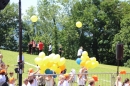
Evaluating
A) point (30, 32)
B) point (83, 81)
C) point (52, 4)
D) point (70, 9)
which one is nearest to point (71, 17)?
point (70, 9)

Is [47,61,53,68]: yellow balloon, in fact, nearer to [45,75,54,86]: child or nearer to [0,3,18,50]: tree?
[45,75,54,86]: child

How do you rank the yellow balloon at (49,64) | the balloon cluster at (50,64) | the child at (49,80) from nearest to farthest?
the child at (49,80)
the balloon cluster at (50,64)
the yellow balloon at (49,64)

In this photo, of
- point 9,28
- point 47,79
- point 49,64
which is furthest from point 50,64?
point 9,28

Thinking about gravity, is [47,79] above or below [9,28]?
below

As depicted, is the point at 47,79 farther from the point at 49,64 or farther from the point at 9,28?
the point at 9,28

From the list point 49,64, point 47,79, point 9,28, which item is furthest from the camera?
point 9,28

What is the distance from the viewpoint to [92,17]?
5594 cm

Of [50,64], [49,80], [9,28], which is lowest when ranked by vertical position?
[49,80]

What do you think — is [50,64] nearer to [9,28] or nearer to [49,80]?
[49,80]

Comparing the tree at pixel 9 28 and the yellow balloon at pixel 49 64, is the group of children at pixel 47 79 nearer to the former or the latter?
the yellow balloon at pixel 49 64

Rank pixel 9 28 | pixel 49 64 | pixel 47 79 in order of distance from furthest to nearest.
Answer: pixel 9 28, pixel 49 64, pixel 47 79

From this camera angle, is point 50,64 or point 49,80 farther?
point 50,64

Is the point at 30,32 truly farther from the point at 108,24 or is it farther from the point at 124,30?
the point at 124,30

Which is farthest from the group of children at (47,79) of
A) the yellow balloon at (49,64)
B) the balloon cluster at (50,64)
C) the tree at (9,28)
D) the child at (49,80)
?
the tree at (9,28)
